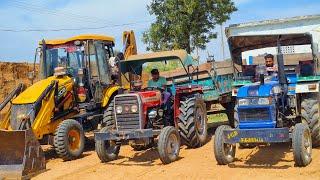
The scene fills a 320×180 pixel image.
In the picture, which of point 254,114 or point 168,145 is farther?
point 168,145

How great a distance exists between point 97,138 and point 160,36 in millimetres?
15865

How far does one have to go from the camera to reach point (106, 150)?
397 inches

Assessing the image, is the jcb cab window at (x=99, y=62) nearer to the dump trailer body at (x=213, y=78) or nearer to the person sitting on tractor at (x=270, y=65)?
the dump trailer body at (x=213, y=78)

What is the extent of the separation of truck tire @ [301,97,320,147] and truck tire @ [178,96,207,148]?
231 cm

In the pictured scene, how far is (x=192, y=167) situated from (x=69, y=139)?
314cm

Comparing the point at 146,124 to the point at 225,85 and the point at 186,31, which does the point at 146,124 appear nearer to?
the point at 225,85

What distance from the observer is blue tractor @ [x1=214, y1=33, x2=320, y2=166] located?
825cm

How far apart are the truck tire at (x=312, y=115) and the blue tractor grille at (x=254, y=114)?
1.16 m

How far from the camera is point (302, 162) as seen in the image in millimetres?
8086

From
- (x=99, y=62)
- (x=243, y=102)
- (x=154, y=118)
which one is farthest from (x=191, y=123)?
(x=99, y=62)

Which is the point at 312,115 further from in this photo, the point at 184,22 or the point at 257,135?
the point at 184,22

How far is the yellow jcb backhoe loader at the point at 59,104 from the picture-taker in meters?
9.69

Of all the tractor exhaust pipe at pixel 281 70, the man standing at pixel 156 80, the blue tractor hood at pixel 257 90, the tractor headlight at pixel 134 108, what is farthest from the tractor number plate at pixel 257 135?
the man standing at pixel 156 80

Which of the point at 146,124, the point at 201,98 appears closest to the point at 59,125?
the point at 146,124
